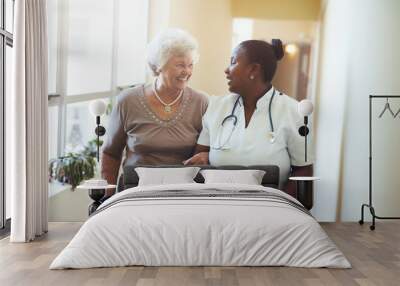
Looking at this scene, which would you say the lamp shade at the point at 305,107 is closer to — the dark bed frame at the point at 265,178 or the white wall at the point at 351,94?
the white wall at the point at 351,94

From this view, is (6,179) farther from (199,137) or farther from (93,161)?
(199,137)

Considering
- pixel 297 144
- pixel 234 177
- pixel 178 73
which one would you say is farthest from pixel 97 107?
pixel 297 144

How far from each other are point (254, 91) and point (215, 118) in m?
0.54

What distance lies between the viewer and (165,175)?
6008mm

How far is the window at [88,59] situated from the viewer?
652 cm

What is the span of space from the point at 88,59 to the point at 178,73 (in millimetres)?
1057

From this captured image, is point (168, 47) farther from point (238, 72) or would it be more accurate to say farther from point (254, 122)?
point (254, 122)

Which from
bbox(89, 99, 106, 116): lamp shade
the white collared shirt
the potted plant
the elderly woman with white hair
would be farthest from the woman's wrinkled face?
the potted plant

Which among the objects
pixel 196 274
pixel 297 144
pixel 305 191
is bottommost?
pixel 196 274

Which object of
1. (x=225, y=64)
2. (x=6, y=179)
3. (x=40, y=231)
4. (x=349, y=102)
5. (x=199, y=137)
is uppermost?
(x=225, y=64)

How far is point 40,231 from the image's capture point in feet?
18.5

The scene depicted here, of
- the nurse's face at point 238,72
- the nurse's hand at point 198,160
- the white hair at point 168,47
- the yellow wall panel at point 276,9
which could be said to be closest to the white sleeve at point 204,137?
the nurse's hand at point 198,160

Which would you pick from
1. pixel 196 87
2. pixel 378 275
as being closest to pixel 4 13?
pixel 196 87

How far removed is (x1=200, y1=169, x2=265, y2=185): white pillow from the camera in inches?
233
